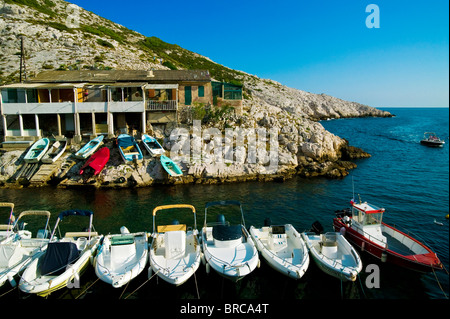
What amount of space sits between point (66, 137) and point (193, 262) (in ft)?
93.2

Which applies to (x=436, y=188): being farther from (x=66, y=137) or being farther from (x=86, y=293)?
(x=66, y=137)

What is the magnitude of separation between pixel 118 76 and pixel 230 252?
34287mm

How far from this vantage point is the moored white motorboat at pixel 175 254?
42.3 feet

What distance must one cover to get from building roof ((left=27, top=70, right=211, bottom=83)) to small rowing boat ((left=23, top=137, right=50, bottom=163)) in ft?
33.9

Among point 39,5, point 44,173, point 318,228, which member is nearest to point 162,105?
point 44,173

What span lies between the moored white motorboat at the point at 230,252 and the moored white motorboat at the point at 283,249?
2.58ft

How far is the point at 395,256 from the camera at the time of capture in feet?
49.3

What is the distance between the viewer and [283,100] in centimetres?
8506

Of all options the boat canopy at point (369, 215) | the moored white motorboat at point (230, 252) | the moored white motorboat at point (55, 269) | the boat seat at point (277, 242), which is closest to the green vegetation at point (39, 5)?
the moored white motorboat at point (55, 269)

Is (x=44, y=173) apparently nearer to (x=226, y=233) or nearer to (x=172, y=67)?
(x=226, y=233)

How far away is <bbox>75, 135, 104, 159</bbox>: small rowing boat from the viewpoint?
2964 cm

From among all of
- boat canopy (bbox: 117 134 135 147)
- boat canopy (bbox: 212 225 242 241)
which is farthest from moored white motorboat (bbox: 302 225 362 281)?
boat canopy (bbox: 117 134 135 147)

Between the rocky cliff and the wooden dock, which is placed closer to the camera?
the wooden dock

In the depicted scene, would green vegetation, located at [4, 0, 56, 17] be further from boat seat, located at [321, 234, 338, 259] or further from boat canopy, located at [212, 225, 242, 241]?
boat seat, located at [321, 234, 338, 259]
